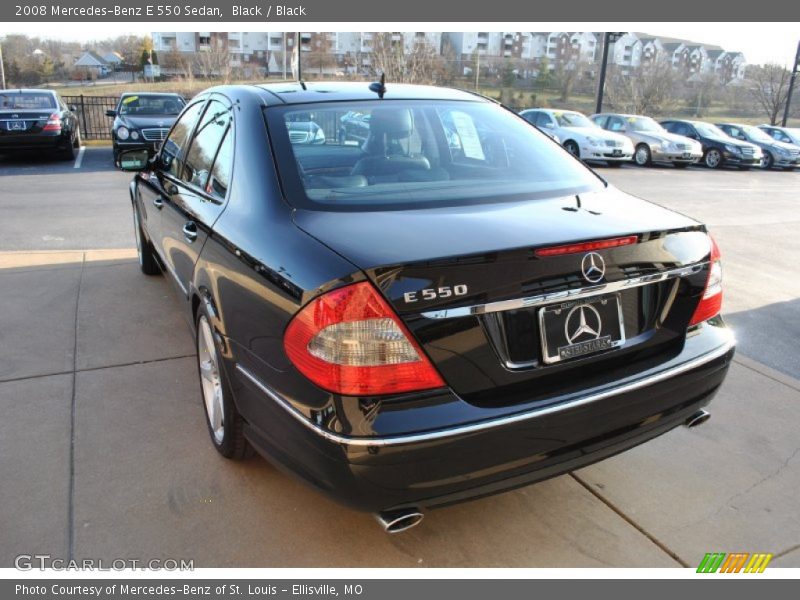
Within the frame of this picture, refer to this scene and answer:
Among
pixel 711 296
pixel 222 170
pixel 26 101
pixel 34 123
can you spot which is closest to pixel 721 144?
pixel 34 123

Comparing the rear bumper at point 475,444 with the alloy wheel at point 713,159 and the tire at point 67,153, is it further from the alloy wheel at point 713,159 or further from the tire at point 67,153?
the alloy wheel at point 713,159

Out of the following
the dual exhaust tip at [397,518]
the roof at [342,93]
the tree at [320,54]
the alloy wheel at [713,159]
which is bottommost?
the alloy wheel at [713,159]

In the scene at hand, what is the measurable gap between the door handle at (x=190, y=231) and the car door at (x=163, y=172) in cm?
67

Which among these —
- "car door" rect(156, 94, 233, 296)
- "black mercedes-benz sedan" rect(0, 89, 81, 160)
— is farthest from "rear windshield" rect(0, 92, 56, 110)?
"car door" rect(156, 94, 233, 296)

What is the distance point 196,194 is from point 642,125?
20.1 meters

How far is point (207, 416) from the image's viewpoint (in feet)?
10.7

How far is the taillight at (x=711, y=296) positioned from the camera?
2631 mm

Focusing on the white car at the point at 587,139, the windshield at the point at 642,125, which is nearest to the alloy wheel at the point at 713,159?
the windshield at the point at 642,125

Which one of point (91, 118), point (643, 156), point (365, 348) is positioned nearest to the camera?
point (365, 348)

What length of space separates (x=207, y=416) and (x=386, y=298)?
A: 5.55 ft

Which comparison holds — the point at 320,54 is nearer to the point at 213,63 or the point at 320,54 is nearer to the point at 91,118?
the point at 213,63

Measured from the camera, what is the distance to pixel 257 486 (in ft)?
9.47
